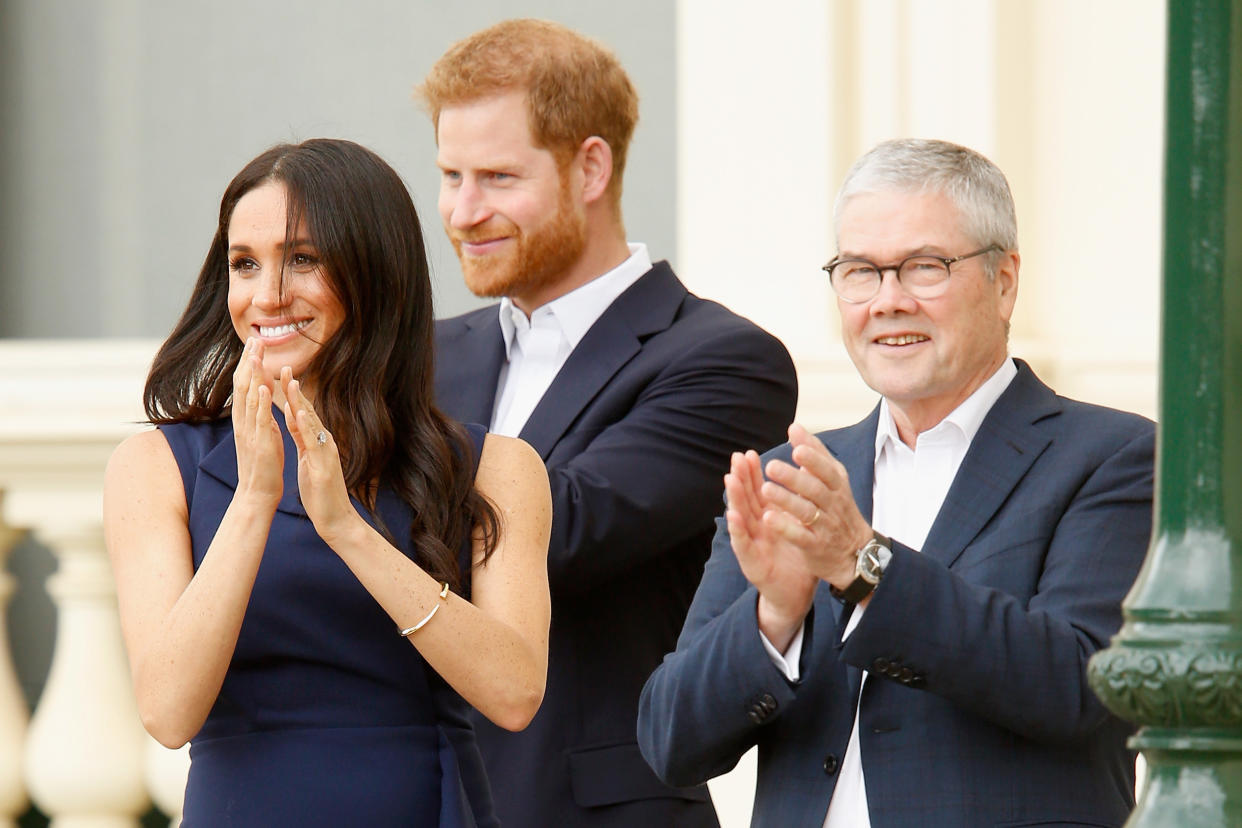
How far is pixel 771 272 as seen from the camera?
4.69m

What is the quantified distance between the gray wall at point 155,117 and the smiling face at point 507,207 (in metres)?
1.60

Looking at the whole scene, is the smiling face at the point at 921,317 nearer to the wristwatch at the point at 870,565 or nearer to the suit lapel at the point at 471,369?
the wristwatch at the point at 870,565

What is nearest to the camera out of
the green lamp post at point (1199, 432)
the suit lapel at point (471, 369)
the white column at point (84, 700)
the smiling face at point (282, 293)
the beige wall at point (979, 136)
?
the green lamp post at point (1199, 432)

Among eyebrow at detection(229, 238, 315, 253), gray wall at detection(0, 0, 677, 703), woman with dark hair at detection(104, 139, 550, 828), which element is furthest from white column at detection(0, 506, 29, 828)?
eyebrow at detection(229, 238, 315, 253)

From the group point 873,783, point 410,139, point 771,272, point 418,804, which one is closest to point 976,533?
point 873,783

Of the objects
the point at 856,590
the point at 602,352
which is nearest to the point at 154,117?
the point at 602,352

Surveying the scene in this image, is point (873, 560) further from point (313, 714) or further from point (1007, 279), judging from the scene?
point (313, 714)

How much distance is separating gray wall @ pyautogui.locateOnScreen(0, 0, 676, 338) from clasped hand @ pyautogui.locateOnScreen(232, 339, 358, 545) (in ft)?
9.34

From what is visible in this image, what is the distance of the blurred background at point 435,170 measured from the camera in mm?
4402

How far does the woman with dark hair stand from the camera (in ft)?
8.27

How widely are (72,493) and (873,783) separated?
223 centimetres

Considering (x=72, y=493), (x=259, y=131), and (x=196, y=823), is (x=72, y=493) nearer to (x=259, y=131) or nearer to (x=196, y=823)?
(x=259, y=131)

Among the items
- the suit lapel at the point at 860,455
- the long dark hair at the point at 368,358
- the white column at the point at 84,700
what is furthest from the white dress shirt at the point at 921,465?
the white column at the point at 84,700

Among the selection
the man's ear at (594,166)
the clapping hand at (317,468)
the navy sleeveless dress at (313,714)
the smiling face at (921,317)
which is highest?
A: the man's ear at (594,166)
